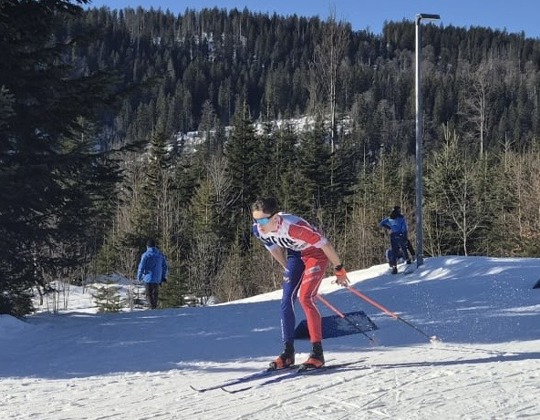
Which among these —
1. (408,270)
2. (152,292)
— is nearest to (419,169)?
(408,270)

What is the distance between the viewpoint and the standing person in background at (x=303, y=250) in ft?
20.8

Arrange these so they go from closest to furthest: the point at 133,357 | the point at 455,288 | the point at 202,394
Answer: the point at 202,394 < the point at 133,357 < the point at 455,288

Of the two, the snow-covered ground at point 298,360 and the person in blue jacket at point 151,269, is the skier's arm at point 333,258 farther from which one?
the person in blue jacket at point 151,269

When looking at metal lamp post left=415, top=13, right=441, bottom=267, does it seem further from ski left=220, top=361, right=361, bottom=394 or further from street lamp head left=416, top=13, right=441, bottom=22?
ski left=220, top=361, right=361, bottom=394

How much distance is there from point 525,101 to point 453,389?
5066 inches

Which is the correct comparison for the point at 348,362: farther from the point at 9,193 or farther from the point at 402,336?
the point at 9,193

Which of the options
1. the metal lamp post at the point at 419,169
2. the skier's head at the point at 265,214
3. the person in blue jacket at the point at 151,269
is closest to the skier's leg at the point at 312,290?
the skier's head at the point at 265,214

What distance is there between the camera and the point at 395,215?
17.3 metres

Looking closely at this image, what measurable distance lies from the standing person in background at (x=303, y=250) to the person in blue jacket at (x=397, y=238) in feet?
33.3

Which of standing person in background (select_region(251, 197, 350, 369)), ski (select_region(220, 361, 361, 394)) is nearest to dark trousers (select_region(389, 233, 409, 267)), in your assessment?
ski (select_region(220, 361, 361, 394))

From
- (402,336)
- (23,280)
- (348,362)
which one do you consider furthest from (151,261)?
(348,362)

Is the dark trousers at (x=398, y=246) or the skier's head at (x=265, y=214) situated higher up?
the skier's head at (x=265, y=214)

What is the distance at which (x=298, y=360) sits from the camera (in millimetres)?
7355

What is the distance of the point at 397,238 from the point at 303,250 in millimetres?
10803
